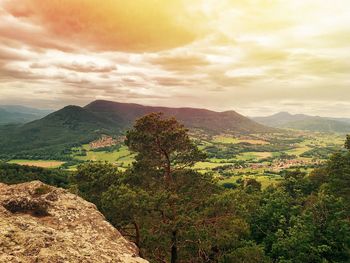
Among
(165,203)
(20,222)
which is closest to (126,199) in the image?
(165,203)

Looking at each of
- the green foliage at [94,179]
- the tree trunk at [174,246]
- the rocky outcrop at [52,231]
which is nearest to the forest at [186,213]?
the tree trunk at [174,246]

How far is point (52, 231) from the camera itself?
14.2 metres

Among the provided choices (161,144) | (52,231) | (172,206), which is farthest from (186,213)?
(52,231)

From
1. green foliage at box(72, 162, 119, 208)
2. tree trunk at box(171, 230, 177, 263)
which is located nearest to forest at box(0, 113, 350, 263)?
tree trunk at box(171, 230, 177, 263)

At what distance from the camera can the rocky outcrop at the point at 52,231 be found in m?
11.9

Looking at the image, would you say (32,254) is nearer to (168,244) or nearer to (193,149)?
(168,244)

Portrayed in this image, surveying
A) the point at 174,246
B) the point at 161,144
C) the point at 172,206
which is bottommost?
the point at 174,246

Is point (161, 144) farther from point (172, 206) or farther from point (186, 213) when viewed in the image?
point (186, 213)

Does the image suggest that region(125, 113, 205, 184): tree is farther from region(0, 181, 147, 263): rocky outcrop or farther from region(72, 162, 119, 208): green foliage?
region(0, 181, 147, 263): rocky outcrop

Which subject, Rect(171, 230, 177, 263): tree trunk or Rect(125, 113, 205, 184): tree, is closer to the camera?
Rect(171, 230, 177, 263): tree trunk

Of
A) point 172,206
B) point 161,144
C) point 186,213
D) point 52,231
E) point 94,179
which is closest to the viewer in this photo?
point 52,231

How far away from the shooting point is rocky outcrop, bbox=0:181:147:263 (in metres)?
11.9

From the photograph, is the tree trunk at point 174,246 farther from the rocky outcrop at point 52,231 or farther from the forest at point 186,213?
the rocky outcrop at point 52,231

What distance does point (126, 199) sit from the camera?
2475 centimetres
